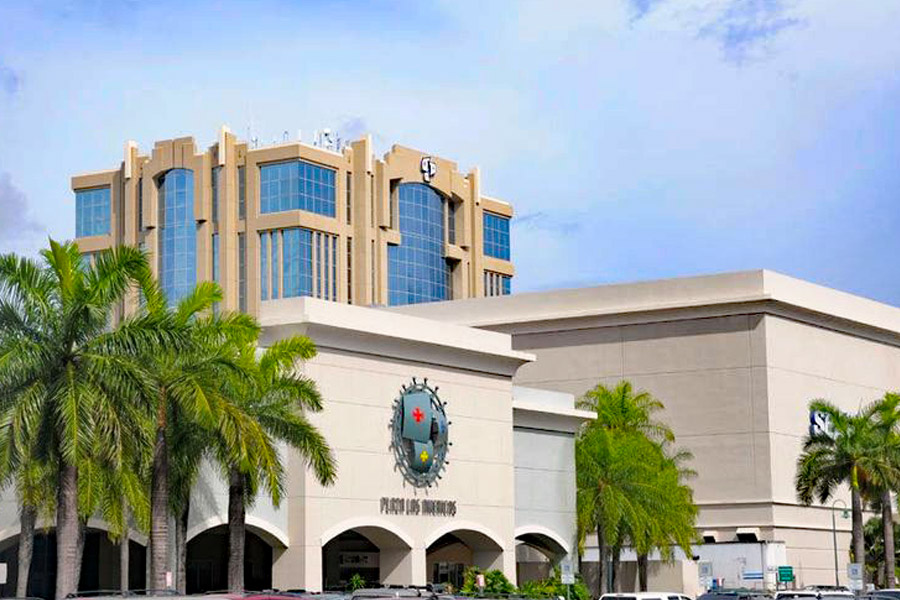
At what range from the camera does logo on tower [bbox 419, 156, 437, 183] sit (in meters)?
143

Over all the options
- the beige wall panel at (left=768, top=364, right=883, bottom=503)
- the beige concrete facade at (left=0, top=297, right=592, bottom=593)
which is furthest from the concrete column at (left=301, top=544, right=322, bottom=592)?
the beige wall panel at (left=768, top=364, right=883, bottom=503)

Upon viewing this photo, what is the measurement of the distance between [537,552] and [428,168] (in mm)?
71789

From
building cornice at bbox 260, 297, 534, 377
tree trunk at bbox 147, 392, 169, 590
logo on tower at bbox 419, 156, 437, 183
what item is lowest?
tree trunk at bbox 147, 392, 169, 590

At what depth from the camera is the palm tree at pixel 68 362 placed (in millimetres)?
37781

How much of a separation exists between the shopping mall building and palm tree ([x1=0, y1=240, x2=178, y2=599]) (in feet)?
50.9

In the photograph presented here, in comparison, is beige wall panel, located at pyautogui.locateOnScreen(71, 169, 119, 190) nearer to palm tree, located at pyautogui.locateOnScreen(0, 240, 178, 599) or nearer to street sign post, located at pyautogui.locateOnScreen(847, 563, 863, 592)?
street sign post, located at pyautogui.locateOnScreen(847, 563, 863, 592)

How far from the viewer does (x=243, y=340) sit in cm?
4659

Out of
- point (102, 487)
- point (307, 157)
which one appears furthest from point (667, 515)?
point (307, 157)

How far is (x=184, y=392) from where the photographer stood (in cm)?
4172

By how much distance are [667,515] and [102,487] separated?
102 feet

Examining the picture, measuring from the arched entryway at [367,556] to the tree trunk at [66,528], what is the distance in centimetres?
2003

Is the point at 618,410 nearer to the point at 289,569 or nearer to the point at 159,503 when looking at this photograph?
the point at 289,569

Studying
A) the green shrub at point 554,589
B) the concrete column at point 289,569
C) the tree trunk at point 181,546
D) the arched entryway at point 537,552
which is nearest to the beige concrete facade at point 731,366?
the arched entryway at point 537,552

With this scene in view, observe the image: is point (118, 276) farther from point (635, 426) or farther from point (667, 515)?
point (635, 426)
